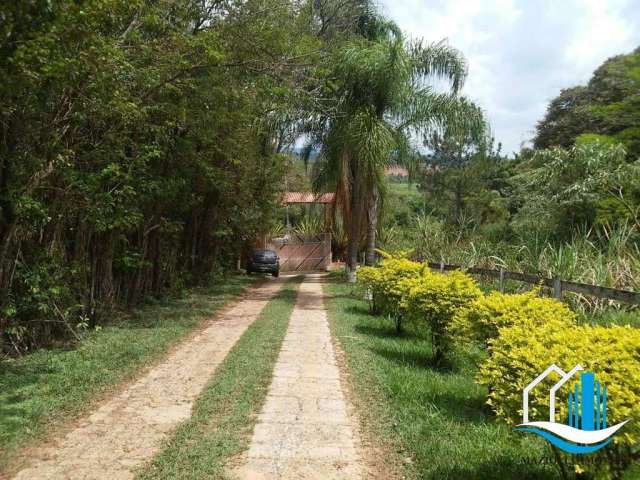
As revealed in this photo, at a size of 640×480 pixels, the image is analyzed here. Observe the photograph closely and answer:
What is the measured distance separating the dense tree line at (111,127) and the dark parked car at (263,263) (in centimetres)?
999

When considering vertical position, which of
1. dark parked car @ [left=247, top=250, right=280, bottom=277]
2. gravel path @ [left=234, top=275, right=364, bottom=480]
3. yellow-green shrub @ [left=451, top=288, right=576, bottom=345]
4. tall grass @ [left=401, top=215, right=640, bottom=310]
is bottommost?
gravel path @ [left=234, top=275, right=364, bottom=480]

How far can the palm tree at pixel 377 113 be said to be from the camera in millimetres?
15109

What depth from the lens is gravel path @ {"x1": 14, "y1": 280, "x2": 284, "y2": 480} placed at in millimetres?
3740

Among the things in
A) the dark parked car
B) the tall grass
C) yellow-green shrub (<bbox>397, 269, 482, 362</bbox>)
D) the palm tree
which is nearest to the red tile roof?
the palm tree

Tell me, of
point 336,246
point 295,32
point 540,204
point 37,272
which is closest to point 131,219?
point 37,272

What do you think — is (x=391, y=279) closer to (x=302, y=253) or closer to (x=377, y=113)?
(x=377, y=113)

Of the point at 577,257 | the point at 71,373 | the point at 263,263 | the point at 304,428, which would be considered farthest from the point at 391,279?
the point at 263,263

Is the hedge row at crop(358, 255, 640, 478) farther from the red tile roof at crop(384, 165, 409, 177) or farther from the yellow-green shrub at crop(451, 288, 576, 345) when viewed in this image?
the red tile roof at crop(384, 165, 409, 177)

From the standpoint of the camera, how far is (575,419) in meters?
2.79

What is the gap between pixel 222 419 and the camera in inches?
185

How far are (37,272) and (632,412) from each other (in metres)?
6.65

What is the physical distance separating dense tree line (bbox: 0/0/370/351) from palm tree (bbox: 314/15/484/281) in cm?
327

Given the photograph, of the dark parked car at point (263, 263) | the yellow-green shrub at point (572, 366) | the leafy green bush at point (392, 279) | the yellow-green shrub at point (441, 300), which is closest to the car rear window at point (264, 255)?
the dark parked car at point (263, 263)

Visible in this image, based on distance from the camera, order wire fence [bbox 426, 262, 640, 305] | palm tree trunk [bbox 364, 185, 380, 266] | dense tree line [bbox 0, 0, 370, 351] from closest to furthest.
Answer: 1. dense tree line [bbox 0, 0, 370, 351]
2. wire fence [bbox 426, 262, 640, 305]
3. palm tree trunk [bbox 364, 185, 380, 266]
